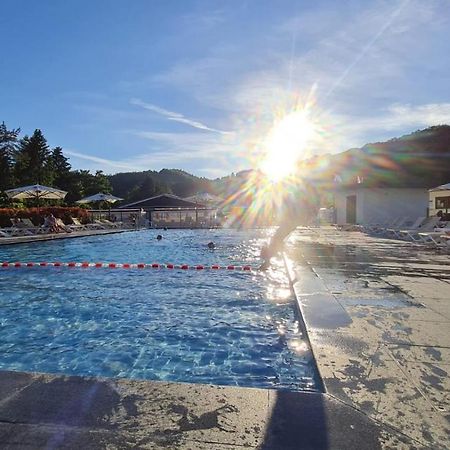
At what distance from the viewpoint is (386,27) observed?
8750 millimetres

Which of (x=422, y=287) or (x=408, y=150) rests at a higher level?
(x=408, y=150)

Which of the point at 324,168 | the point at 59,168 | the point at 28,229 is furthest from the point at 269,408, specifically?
the point at 59,168

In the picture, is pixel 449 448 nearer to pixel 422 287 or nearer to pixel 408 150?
pixel 422 287

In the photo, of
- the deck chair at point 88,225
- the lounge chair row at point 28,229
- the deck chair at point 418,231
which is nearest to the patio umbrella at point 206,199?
the deck chair at point 88,225

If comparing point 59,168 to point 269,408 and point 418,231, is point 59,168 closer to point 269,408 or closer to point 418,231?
point 418,231

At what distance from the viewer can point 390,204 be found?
26109 millimetres

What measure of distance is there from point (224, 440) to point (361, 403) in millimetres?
858

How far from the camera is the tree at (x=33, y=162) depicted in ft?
167

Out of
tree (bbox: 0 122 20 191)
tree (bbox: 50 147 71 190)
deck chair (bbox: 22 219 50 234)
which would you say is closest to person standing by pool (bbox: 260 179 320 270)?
deck chair (bbox: 22 219 50 234)

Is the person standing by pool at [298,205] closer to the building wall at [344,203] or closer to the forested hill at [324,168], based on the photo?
the forested hill at [324,168]

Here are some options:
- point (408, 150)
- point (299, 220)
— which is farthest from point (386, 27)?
point (408, 150)

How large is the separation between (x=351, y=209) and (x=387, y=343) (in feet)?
93.0

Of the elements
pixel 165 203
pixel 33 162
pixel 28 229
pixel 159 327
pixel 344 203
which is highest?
pixel 33 162

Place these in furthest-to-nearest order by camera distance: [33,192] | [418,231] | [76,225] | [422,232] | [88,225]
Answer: [88,225] → [76,225] → [33,192] → [418,231] → [422,232]
